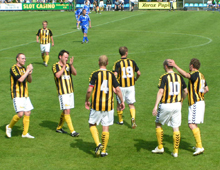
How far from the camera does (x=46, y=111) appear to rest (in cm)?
1380

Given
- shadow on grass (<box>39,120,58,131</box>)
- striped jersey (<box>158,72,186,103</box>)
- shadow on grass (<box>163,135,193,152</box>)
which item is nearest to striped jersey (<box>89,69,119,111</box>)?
striped jersey (<box>158,72,186,103</box>)

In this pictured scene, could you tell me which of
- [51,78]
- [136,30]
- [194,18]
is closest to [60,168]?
[51,78]

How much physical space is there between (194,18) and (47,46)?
78.7ft

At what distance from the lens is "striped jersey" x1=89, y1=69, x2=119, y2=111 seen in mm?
9453

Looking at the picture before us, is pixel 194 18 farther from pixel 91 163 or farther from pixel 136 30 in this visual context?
pixel 91 163

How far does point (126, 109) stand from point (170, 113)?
4.82 metres

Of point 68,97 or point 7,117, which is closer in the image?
point 68,97

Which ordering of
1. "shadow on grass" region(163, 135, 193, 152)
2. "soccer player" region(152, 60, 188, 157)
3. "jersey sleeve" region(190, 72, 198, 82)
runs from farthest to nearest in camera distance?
1. "shadow on grass" region(163, 135, 193, 152)
2. "jersey sleeve" region(190, 72, 198, 82)
3. "soccer player" region(152, 60, 188, 157)

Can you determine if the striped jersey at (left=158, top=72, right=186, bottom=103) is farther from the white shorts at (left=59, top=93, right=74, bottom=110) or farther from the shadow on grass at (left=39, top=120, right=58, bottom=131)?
the shadow on grass at (left=39, top=120, right=58, bottom=131)

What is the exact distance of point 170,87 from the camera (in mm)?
9383

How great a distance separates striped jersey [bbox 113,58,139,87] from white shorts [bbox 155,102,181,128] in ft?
8.79

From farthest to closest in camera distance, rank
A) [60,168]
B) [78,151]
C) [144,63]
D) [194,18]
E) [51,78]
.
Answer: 1. [194,18]
2. [144,63]
3. [51,78]
4. [78,151]
5. [60,168]

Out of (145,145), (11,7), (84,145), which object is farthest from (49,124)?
(11,7)

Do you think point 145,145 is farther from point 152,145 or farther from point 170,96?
point 170,96
